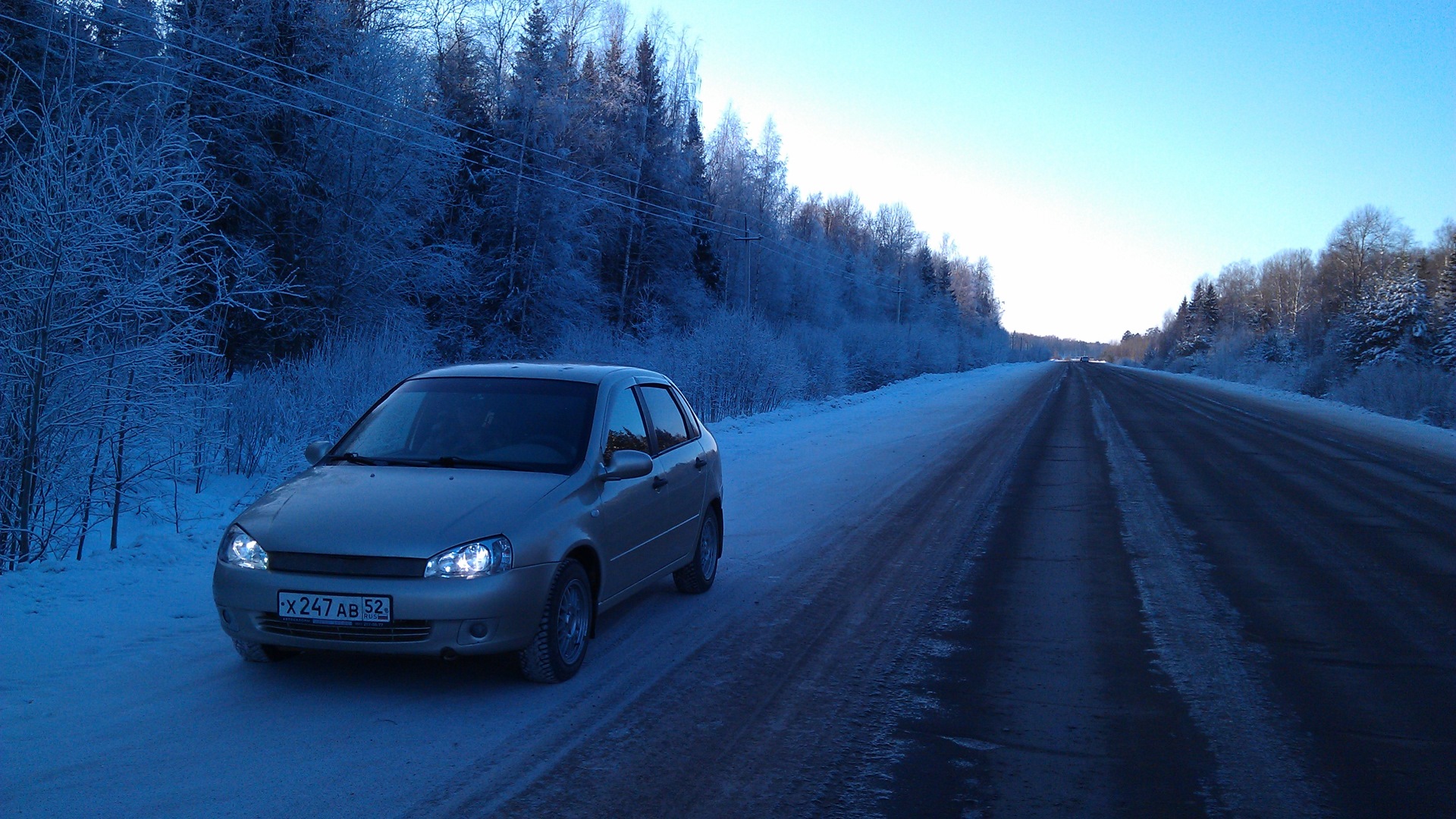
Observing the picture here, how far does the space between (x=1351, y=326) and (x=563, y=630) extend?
60.0 meters

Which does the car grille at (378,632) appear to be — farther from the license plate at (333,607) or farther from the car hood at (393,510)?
the car hood at (393,510)

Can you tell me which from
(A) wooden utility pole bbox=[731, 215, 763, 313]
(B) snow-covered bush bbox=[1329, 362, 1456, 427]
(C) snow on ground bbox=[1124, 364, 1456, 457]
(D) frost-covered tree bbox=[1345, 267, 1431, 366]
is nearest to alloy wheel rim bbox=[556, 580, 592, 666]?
(C) snow on ground bbox=[1124, 364, 1456, 457]

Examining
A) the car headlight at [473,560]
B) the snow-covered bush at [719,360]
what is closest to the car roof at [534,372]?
the car headlight at [473,560]

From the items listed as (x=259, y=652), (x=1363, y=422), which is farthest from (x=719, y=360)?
(x=259, y=652)

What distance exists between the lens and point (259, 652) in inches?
189

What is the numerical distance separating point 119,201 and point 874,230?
10298cm

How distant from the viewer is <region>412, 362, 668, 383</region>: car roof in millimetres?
6023

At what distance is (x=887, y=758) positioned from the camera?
3908 millimetres

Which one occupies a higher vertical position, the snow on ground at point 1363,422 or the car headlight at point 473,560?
the snow on ground at point 1363,422

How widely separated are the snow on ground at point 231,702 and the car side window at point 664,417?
45.1 inches

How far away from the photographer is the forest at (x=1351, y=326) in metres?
32.3

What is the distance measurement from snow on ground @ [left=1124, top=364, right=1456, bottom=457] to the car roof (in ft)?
58.5

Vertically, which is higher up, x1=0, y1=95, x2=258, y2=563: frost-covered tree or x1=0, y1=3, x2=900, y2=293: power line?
x1=0, y1=3, x2=900, y2=293: power line

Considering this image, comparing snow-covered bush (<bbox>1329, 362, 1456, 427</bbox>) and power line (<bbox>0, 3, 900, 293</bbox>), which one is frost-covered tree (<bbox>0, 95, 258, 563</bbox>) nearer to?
→ power line (<bbox>0, 3, 900, 293</bbox>)
